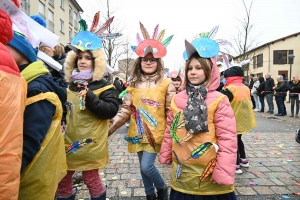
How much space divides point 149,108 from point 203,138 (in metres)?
0.84

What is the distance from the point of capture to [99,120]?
250cm

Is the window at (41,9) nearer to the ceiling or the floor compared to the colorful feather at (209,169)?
nearer to the ceiling

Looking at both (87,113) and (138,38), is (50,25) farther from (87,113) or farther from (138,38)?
(87,113)

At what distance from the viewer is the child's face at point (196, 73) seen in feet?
7.39

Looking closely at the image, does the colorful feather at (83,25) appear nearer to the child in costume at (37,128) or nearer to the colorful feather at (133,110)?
the colorful feather at (133,110)

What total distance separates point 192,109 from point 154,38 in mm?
1317

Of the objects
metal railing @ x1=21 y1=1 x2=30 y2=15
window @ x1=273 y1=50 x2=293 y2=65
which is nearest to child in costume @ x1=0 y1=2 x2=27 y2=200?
metal railing @ x1=21 y1=1 x2=30 y2=15

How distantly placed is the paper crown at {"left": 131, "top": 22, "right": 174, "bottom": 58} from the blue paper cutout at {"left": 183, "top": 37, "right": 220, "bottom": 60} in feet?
2.18

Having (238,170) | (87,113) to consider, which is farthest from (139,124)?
(238,170)

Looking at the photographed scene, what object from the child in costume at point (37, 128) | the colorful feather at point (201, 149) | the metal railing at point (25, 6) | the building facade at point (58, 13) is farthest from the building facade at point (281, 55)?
the child in costume at point (37, 128)

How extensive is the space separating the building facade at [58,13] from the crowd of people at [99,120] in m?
19.9

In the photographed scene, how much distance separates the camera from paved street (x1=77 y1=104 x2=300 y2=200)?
3.29 m

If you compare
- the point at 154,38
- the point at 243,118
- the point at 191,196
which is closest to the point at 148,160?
the point at 191,196

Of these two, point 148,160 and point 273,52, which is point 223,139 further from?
point 273,52
